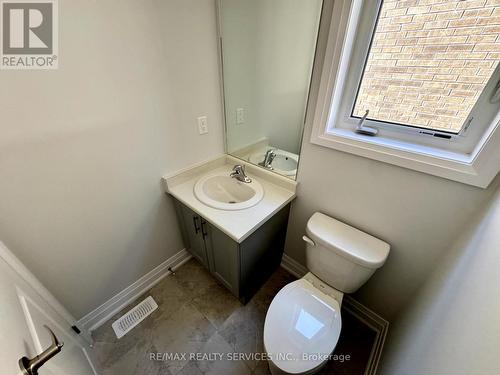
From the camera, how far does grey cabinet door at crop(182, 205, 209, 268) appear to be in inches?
52.0

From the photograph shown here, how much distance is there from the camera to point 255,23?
48.8 inches

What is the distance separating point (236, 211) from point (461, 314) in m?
0.94

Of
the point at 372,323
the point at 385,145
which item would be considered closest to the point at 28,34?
the point at 385,145

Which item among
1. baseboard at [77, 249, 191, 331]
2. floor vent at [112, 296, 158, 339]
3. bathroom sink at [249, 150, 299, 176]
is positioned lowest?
floor vent at [112, 296, 158, 339]

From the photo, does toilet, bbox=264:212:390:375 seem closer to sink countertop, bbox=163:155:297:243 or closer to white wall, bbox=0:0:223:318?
sink countertop, bbox=163:155:297:243

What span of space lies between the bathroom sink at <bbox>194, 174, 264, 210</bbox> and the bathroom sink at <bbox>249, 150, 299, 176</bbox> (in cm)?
18

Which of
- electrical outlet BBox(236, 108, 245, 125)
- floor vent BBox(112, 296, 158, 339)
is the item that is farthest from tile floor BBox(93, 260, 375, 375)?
electrical outlet BBox(236, 108, 245, 125)

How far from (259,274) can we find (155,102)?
1.32m

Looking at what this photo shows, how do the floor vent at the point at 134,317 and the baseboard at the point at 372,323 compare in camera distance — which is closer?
the baseboard at the point at 372,323

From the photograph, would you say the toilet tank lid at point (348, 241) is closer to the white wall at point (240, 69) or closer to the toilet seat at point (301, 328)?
the toilet seat at point (301, 328)

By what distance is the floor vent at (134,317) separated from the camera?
1.31 m

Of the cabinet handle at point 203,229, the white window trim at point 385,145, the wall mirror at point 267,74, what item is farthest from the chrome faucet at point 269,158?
the cabinet handle at point 203,229

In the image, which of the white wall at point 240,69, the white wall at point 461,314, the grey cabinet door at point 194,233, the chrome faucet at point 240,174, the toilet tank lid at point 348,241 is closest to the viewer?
the white wall at point 461,314

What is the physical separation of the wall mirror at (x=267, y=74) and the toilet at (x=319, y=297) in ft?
1.57
